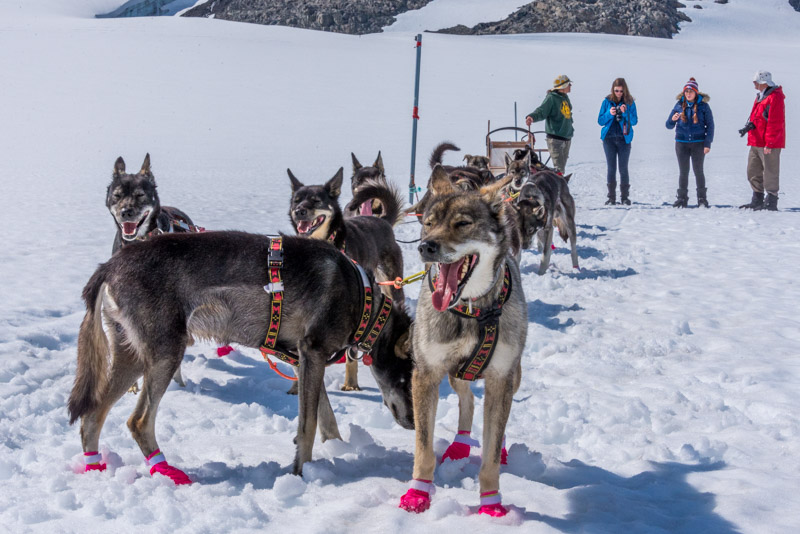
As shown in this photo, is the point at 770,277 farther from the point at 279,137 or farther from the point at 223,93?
the point at 223,93

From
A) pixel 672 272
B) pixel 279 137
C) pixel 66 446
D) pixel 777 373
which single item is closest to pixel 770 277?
pixel 672 272

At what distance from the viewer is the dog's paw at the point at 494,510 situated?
2.56 metres

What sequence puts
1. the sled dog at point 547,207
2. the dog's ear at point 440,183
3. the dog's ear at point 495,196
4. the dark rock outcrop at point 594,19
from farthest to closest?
the dark rock outcrop at point 594,19 → the sled dog at point 547,207 → the dog's ear at point 440,183 → the dog's ear at point 495,196

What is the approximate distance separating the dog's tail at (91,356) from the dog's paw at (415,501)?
145 cm

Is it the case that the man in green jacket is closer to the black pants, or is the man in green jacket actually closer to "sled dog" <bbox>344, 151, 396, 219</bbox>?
the black pants

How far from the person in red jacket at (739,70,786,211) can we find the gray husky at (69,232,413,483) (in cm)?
954

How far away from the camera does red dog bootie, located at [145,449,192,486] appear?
2830mm

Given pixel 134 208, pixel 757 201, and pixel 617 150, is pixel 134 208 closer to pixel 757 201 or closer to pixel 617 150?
pixel 617 150

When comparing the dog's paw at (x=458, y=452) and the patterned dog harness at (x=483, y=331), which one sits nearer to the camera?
the patterned dog harness at (x=483, y=331)

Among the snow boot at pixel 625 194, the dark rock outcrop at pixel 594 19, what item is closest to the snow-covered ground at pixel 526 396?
the snow boot at pixel 625 194

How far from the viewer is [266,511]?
2.61 metres

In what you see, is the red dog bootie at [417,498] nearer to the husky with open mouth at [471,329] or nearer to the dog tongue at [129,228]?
the husky with open mouth at [471,329]

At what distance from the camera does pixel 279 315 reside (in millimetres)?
3100

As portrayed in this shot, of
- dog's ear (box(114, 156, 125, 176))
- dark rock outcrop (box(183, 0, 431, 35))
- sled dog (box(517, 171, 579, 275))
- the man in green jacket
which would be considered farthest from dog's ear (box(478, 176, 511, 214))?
dark rock outcrop (box(183, 0, 431, 35))
